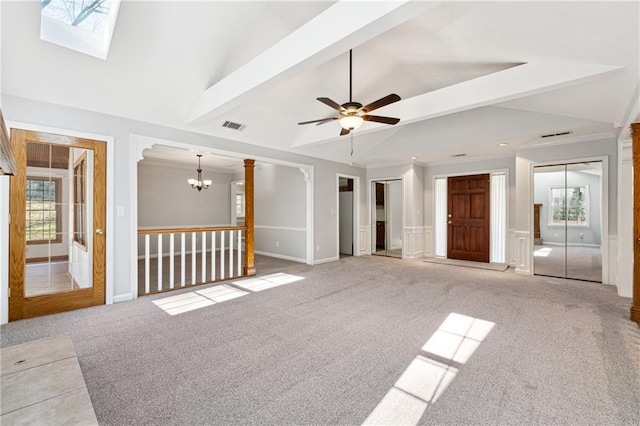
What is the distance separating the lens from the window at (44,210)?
3.16 meters

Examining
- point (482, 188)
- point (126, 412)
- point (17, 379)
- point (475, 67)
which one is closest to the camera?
point (17, 379)

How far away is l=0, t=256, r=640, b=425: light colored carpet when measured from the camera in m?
1.71

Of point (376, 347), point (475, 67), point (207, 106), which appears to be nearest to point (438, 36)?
point (475, 67)

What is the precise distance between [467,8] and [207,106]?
121 inches

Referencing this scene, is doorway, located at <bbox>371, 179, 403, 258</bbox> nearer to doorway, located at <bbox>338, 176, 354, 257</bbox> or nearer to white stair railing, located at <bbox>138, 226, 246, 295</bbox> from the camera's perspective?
doorway, located at <bbox>338, 176, 354, 257</bbox>

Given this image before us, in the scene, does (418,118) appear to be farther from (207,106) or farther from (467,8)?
(207,106)

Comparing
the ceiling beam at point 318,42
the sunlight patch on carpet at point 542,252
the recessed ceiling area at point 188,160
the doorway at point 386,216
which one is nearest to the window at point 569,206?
the sunlight patch on carpet at point 542,252

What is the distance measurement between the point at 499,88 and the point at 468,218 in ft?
13.6

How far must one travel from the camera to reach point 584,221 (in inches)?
187

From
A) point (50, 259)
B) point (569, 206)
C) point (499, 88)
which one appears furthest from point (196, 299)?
point (569, 206)

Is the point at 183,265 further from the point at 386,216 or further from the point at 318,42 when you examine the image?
the point at 386,216

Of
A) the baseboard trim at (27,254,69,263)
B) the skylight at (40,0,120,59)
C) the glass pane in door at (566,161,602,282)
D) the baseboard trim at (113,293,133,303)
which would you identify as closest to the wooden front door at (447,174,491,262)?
the glass pane in door at (566,161,602,282)

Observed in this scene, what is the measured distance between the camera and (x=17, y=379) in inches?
49.9

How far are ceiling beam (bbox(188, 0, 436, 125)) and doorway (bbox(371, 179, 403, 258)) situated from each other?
18.0 feet
